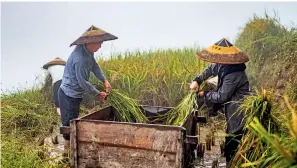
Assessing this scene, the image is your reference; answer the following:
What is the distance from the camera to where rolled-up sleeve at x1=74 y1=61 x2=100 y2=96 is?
13.0 feet

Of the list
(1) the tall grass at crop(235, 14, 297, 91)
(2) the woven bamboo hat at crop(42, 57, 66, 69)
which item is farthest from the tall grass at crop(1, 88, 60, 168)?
(1) the tall grass at crop(235, 14, 297, 91)

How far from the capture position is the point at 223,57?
3535mm

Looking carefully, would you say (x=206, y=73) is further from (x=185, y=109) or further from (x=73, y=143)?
(x=73, y=143)

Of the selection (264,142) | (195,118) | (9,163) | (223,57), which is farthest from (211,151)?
(9,163)

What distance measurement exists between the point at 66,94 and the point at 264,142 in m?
2.56

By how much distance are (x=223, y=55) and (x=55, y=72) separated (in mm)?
3791

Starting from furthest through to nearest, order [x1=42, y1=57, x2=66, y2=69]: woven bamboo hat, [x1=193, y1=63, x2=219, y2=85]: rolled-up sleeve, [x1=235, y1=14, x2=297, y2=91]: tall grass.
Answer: [x1=42, y1=57, x2=66, y2=69]: woven bamboo hat < [x1=235, y1=14, x2=297, y2=91]: tall grass < [x1=193, y1=63, x2=219, y2=85]: rolled-up sleeve

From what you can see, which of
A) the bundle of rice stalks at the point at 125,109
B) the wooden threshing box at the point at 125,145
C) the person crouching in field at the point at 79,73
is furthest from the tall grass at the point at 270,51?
the person crouching in field at the point at 79,73

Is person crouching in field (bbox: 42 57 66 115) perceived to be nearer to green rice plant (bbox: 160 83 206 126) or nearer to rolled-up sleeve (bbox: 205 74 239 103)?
green rice plant (bbox: 160 83 206 126)

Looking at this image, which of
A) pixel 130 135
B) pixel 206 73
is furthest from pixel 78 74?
pixel 206 73

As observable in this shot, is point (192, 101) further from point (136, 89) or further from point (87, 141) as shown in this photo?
point (136, 89)

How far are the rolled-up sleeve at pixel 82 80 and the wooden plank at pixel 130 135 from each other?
789 millimetres

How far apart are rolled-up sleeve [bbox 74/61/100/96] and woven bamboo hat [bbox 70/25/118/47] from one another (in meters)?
0.27

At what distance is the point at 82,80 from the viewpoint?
3.97m
